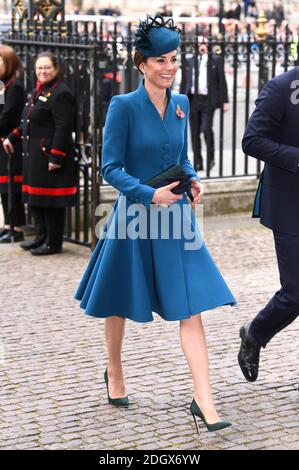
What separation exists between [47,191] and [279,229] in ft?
14.1

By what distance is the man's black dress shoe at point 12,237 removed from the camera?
33.7ft

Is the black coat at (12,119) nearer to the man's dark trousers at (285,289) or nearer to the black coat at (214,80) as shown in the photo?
the black coat at (214,80)

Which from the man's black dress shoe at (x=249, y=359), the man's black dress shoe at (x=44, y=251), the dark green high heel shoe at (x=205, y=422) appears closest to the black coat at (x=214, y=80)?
the man's black dress shoe at (x=44, y=251)

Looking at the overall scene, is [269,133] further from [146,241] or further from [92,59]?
[92,59]

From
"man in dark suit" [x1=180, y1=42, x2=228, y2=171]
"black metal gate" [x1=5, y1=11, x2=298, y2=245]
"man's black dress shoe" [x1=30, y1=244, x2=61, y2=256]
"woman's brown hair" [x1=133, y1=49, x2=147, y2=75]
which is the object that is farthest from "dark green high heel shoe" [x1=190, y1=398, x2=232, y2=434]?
"man in dark suit" [x1=180, y1=42, x2=228, y2=171]

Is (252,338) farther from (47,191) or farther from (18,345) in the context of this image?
(47,191)

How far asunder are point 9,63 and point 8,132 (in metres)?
0.60

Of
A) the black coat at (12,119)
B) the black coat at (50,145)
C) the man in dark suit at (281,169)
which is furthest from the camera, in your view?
the black coat at (12,119)

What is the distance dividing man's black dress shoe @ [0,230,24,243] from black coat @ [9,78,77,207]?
2.28ft

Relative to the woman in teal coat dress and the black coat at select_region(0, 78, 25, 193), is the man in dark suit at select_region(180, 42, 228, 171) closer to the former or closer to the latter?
the black coat at select_region(0, 78, 25, 193)

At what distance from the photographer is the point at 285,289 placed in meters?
5.54

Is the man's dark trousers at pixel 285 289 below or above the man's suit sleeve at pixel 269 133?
below

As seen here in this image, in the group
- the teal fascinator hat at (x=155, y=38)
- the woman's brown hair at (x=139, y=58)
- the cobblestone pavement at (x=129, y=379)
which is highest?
the teal fascinator hat at (x=155, y=38)
